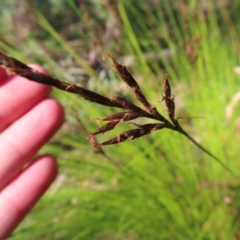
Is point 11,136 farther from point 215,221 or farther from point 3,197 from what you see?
point 215,221

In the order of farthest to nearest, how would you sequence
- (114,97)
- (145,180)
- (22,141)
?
(145,180), (22,141), (114,97)

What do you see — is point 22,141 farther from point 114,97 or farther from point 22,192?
point 114,97

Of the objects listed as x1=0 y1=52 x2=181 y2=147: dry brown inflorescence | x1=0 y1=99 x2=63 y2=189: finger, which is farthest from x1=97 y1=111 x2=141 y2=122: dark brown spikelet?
x1=0 y1=99 x2=63 y2=189: finger

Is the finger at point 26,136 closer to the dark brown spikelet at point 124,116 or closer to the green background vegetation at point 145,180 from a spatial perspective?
the green background vegetation at point 145,180

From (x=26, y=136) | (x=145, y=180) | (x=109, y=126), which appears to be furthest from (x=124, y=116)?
(x=145, y=180)

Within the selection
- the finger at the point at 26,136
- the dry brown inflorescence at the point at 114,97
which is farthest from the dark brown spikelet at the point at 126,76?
the finger at the point at 26,136

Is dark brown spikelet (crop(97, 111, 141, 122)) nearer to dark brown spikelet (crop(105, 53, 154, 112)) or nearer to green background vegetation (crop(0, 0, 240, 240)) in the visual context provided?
dark brown spikelet (crop(105, 53, 154, 112))
